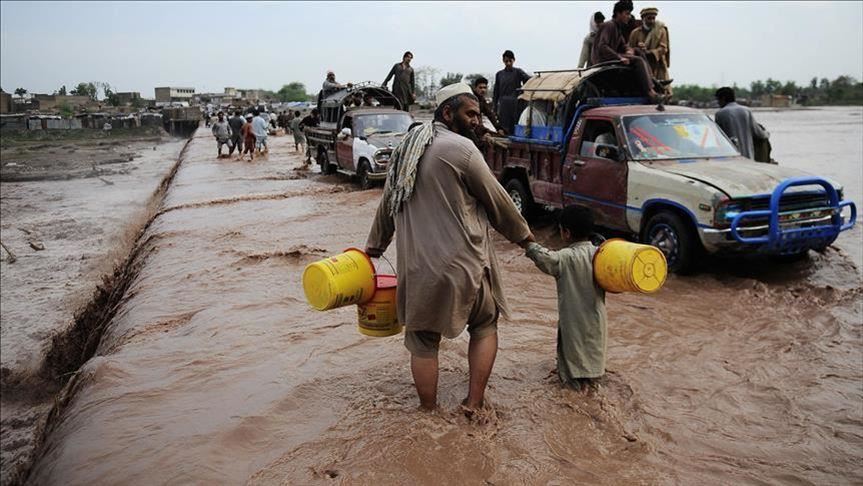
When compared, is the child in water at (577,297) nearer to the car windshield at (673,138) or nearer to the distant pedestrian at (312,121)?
the car windshield at (673,138)

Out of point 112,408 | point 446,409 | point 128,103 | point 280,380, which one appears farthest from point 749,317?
point 128,103

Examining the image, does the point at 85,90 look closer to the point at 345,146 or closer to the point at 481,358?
the point at 345,146

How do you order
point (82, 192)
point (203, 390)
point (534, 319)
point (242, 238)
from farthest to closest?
point (82, 192) < point (242, 238) < point (534, 319) < point (203, 390)

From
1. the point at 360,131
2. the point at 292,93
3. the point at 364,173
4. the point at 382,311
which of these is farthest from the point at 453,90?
the point at 292,93

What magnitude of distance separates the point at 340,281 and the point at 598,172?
5072 millimetres

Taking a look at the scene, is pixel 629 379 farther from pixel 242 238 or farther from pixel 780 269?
pixel 242 238

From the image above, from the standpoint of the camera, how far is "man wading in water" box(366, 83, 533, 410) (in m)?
3.27

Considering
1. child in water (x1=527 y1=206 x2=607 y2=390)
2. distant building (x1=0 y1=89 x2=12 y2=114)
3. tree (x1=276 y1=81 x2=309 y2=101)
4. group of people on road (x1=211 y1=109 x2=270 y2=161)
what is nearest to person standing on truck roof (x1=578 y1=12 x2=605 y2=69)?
child in water (x1=527 y1=206 x2=607 y2=390)

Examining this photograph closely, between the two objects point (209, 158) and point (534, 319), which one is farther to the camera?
point (209, 158)

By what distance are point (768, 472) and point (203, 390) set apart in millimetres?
3278

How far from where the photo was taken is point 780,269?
740cm

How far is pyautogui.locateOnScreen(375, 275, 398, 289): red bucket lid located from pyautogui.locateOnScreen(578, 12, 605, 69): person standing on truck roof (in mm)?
7542

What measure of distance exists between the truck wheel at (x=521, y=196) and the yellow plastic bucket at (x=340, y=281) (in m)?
6.12

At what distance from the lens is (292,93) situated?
119812 millimetres
